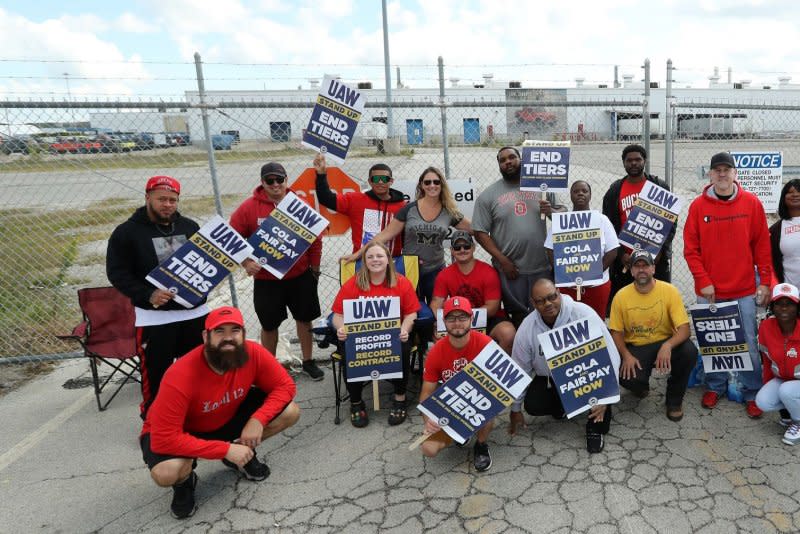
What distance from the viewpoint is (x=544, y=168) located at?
179 inches

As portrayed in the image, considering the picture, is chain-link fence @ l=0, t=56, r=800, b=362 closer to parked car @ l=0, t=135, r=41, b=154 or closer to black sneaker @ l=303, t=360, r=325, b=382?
parked car @ l=0, t=135, r=41, b=154

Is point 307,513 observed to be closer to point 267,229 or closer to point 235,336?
point 235,336

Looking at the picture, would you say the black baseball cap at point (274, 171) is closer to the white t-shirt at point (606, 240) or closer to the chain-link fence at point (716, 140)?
the white t-shirt at point (606, 240)

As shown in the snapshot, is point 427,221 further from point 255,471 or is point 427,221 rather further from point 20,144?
point 20,144

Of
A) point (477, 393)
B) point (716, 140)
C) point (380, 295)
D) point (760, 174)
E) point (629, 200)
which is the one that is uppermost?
point (716, 140)

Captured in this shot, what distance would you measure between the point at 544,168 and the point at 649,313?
4.60ft

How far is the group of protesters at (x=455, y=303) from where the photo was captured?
3365 mm

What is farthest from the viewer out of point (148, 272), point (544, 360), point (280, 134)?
point (280, 134)

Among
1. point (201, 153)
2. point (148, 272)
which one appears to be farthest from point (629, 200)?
point (201, 153)

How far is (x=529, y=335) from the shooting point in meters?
3.96

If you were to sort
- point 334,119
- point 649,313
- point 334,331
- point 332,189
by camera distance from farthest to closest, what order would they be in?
point 332,189 < point 334,119 < point 334,331 < point 649,313

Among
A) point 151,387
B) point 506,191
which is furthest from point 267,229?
point 506,191

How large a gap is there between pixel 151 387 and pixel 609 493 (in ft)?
10.4

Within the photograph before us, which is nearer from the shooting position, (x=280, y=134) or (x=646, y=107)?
(x=646, y=107)
